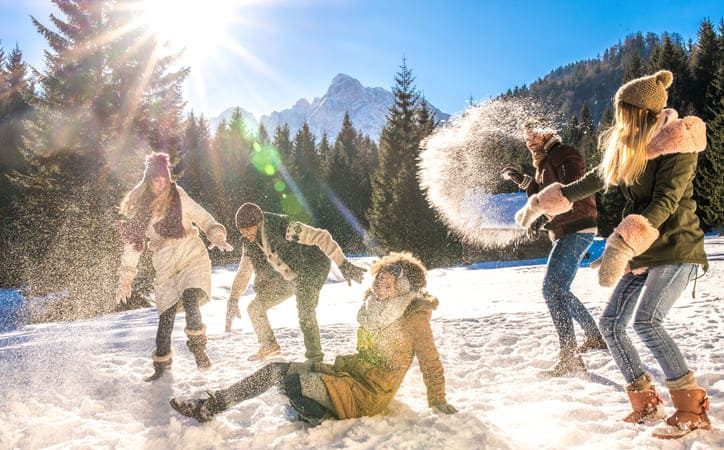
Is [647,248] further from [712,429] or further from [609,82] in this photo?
[609,82]

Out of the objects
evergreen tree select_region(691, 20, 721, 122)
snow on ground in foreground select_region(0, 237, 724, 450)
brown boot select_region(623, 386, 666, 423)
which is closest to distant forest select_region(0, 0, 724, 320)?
evergreen tree select_region(691, 20, 721, 122)

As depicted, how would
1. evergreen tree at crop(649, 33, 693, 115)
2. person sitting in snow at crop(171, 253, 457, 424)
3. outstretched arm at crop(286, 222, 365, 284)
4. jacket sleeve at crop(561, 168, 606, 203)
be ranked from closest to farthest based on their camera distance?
1. jacket sleeve at crop(561, 168, 606, 203)
2. person sitting in snow at crop(171, 253, 457, 424)
3. outstretched arm at crop(286, 222, 365, 284)
4. evergreen tree at crop(649, 33, 693, 115)

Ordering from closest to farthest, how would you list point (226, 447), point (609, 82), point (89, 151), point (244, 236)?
point (226, 447), point (244, 236), point (89, 151), point (609, 82)

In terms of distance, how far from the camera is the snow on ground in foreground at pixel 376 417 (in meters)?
2.82

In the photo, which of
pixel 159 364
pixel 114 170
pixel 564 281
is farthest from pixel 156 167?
pixel 114 170

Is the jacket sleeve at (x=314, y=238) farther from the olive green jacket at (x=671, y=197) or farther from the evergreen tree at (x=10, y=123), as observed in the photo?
the evergreen tree at (x=10, y=123)

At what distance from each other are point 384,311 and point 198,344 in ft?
7.61

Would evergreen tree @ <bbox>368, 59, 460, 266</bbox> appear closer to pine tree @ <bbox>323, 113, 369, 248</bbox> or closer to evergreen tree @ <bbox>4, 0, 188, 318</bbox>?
pine tree @ <bbox>323, 113, 369, 248</bbox>

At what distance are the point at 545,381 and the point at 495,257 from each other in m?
Result: 21.8

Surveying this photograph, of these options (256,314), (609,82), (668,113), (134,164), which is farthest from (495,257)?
(609,82)

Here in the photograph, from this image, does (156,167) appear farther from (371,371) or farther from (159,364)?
(371,371)

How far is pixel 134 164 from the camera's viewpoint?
14.6m

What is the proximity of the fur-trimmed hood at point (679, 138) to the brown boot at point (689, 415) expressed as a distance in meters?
1.29

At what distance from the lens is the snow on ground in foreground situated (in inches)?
111
